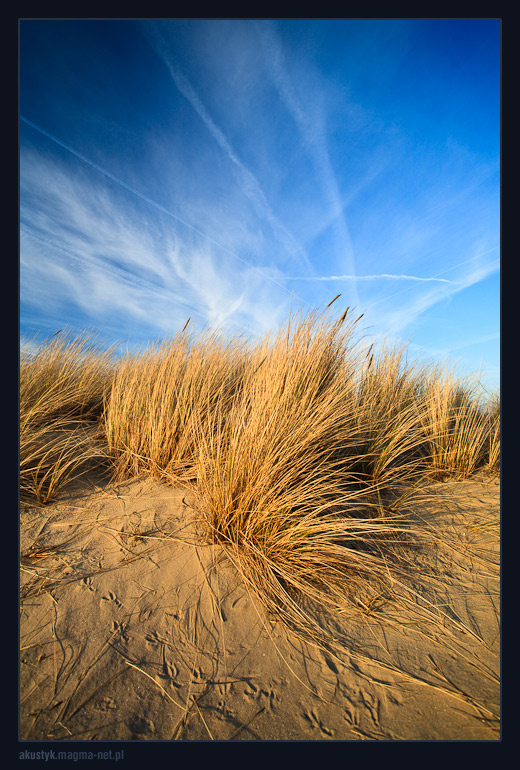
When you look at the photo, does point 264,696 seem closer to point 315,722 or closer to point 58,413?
point 315,722

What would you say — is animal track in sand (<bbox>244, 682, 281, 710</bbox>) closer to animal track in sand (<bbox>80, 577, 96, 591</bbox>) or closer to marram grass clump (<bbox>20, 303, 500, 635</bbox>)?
marram grass clump (<bbox>20, 303, 500, 635</bbox>)

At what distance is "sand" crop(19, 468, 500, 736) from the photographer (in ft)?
3.35

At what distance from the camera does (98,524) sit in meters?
1.87

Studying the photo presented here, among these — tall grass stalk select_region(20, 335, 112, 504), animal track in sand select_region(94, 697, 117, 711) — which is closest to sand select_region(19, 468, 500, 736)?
animal track in sand select_region(94, 697, 117, 711)

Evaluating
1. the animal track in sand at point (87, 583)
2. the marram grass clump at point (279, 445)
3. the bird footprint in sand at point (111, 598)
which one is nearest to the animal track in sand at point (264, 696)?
the marram grass clump at point (279, 445)

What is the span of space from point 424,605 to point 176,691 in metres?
1.23

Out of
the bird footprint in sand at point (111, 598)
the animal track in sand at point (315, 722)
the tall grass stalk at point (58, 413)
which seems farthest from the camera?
the tall grass stalk at point (58, 413)

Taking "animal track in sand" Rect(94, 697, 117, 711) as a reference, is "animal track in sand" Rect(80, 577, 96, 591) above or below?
above

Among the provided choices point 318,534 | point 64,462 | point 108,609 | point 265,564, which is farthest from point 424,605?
point 64,462

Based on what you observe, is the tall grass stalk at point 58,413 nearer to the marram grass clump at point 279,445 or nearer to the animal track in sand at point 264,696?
the marram grass clump at point 279,445

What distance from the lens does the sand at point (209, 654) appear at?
1021mm

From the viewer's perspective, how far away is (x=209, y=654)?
1.22 metres

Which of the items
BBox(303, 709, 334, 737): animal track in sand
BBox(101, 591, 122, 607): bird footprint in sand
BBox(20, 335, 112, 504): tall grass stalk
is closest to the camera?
BBox(303, 709, 334, 737): animal track in sand

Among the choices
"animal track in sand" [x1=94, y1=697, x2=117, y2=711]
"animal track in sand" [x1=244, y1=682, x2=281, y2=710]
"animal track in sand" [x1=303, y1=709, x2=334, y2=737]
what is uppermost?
"animal track in sand" [x1=244, y1=682, x2=281, y2=710]
